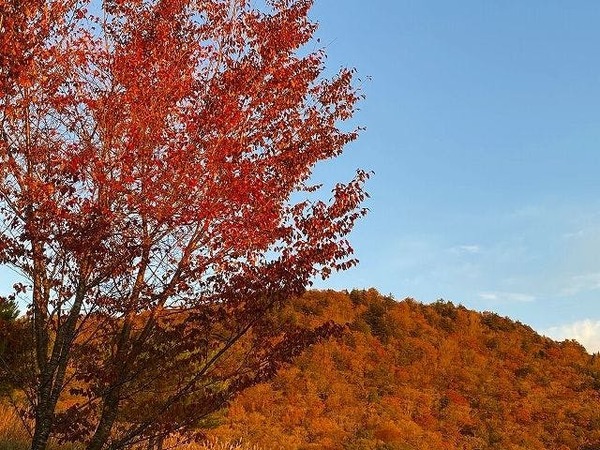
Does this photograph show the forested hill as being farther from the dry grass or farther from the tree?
the tree

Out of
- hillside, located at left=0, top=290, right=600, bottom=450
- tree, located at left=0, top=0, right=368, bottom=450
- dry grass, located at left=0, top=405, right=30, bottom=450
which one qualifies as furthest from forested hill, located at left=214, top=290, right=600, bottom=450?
tree, located at left=0, top=0, right=368, bottom=450

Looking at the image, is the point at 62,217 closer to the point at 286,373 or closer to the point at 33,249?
the point at 33,249

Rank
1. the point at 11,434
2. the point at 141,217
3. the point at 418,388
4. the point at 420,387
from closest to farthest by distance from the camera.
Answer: the point at 141,217 < the point at 11,434 < the point at 418,388 < the point at 420,387

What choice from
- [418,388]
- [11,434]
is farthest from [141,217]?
[418,388]

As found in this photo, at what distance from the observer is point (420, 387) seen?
121 ft

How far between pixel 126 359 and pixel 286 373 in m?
27.7

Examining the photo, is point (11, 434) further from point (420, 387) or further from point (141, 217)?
point (420, 387)

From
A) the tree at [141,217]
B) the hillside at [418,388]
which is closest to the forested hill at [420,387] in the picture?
the hillside at [418,388]

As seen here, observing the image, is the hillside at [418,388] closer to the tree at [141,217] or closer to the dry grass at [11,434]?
the dry grass at [11,434]

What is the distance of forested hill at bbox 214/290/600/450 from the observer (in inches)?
1159

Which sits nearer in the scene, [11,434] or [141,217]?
[141,217]

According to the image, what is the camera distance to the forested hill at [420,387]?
29.4m

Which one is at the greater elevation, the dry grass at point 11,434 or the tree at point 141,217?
the tree at point 141,217

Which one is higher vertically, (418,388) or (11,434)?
(418,388)
